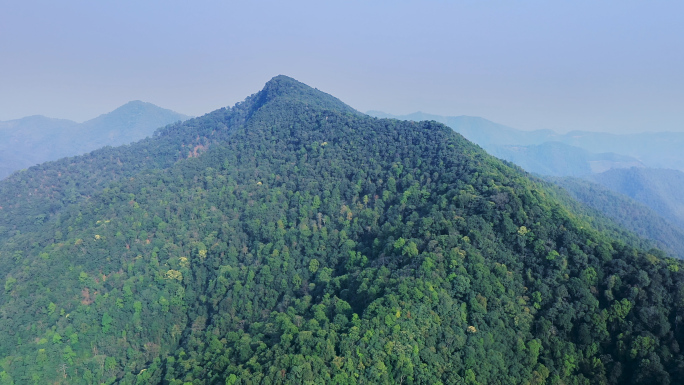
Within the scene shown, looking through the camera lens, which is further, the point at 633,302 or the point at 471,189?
the point at 471,189

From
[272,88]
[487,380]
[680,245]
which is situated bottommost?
[680,245]

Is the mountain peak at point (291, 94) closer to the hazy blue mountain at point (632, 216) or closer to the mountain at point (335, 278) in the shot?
the mountain at point (335, 278)

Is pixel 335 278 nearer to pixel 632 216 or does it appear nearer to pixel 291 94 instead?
pixel 291 94

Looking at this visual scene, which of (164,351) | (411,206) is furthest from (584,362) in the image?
(164,351)

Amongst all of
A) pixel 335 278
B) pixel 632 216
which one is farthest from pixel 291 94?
pixel 632 216

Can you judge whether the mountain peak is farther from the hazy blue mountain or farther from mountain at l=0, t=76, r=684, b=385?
the hazy blue mountain

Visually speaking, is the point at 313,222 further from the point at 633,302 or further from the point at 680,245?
the point at 680,245

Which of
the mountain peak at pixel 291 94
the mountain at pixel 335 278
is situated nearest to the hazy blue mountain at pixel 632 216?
the mountain at pixel 335 278

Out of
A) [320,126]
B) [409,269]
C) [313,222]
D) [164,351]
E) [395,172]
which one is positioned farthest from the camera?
[320,126]
